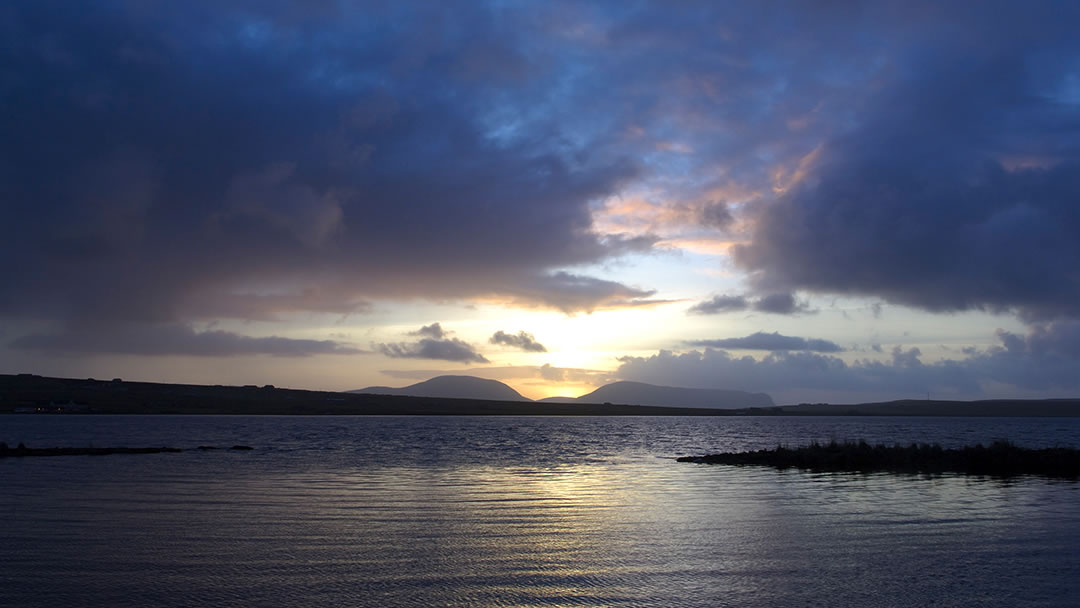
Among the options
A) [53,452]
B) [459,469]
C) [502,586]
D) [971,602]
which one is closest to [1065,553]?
[971,602]

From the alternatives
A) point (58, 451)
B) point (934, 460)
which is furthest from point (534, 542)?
point (58, 451)

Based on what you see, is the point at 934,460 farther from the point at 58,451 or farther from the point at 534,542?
the point at 58,451

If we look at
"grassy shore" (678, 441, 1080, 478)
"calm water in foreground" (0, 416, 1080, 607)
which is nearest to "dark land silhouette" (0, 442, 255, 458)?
"calm water in foreground" (0, 416, 1080, 607)

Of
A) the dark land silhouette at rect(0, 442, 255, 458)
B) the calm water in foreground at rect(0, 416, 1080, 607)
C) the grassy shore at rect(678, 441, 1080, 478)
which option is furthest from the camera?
the dark land silhouette at rect(0, 442, 255, 458)

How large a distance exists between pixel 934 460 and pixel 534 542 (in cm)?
3752

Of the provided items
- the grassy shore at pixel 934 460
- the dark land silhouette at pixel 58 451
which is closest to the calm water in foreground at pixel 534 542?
the grassy shore at pixel 934 460

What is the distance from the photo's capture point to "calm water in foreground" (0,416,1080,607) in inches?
540

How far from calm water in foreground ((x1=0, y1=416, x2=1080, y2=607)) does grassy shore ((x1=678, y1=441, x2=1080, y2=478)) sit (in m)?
7.17

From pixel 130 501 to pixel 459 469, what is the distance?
21.9 metres

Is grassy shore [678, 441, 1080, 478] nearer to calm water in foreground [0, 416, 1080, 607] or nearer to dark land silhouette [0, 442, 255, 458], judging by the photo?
calm water in foreground [0, 416, 1080, 607]

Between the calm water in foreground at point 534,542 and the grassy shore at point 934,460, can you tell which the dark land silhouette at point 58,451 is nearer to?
the calm water in foreground at point 534,542

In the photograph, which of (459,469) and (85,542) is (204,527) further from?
(459,469)

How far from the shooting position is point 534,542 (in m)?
19.5

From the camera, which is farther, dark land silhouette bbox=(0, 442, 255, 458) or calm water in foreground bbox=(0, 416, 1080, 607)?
dark land silhouette bbox=(0, 442, 255, 458)
